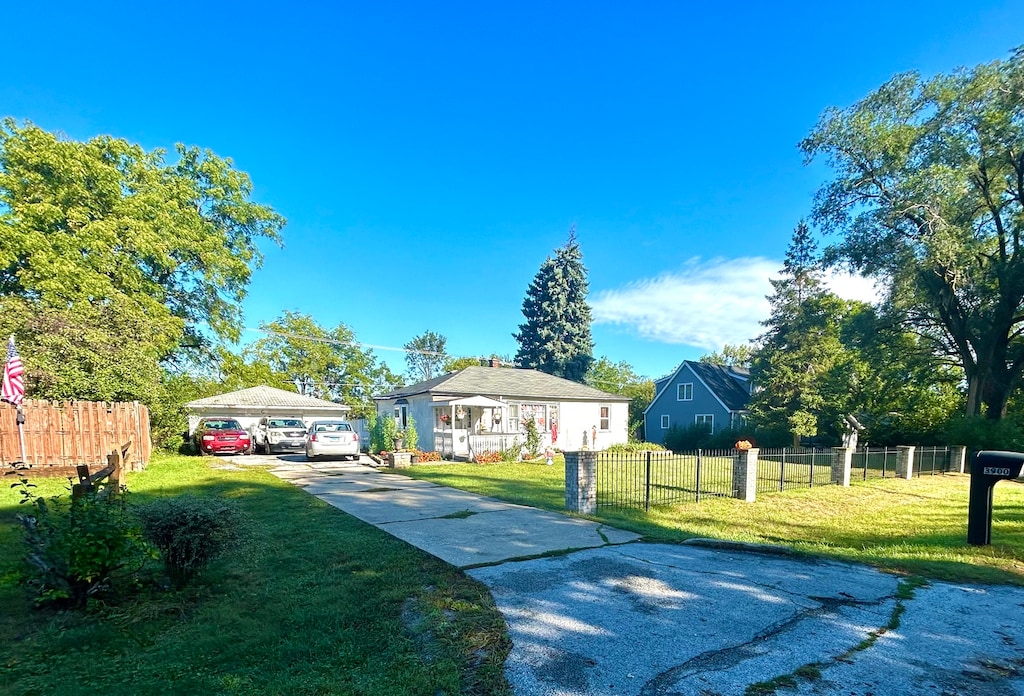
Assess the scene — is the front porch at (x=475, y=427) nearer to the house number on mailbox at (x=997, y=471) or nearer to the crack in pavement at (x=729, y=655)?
the house number on mailbox at (x=997, y=471)

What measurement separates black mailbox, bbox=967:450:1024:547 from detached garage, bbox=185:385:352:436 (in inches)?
954

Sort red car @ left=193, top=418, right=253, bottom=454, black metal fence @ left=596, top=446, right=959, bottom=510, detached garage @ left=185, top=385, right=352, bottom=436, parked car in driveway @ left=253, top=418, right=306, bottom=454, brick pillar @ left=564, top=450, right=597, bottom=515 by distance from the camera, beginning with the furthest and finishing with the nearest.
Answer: detached garage @ left=185, top=385, right=352, bottom=436 < parked car in driveway @ left=253, top=418, right=306, bottom=454 < red car @ left=193, top=418, right=253, bottom=454 < black metal fence @ left=596, top=446, right=959, bottom=510 < brick pillar @ left=564, top=450, right=597, bottom=515

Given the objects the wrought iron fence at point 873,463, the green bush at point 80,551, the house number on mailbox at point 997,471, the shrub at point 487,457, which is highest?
the house number on mailbox at point 997,471

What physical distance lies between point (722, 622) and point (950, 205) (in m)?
24.3

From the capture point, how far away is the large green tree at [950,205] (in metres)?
19.6

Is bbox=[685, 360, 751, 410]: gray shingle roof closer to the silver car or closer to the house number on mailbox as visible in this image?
the silver car

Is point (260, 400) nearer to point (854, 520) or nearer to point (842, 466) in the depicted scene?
point (842, 466)

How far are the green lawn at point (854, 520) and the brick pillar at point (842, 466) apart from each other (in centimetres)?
35

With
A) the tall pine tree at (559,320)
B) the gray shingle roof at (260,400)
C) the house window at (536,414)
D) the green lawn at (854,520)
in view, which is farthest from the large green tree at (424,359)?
the green lawn at (854,520)

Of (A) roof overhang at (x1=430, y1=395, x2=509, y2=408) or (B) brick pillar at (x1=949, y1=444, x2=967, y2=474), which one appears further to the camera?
(A) roof overhang at (x1=430, y1=395, x2=509, y2=408)

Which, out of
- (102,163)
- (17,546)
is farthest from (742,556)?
(102,163)

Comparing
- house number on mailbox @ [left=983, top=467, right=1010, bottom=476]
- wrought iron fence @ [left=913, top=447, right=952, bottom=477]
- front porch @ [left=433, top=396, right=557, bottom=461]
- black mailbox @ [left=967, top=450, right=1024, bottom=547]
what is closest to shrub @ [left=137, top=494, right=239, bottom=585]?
black mailbox @ [left=967, top=450, right=1024, bottom=547]

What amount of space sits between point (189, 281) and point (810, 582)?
89.6 feet

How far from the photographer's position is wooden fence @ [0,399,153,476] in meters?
12.2
